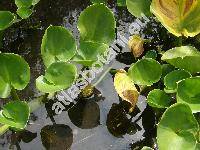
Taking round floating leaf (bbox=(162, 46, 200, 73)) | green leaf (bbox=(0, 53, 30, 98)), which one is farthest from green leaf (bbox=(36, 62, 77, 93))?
round floating leaf (bbox=(162, 46, 200, 73))

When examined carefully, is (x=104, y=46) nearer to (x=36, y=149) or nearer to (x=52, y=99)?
(x=52, y=99)

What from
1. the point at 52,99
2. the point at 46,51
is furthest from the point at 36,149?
the point at 46,51

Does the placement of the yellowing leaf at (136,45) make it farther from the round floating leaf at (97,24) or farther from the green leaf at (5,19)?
the green leaf at (5,19)

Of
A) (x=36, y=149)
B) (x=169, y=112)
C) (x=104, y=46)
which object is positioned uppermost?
(x=104, y=46)

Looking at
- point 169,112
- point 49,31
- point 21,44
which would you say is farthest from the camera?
point 21,44

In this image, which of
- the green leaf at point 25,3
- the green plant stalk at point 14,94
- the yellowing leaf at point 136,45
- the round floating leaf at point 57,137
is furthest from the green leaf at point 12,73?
the yellowing leaf at point 136,45
